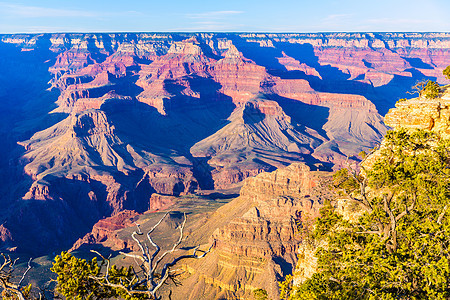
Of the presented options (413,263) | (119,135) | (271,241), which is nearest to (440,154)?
(413,263)

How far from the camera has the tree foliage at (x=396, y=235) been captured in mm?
17781

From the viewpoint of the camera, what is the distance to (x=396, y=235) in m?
20.2

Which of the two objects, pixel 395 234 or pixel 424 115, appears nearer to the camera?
pixel 395 234

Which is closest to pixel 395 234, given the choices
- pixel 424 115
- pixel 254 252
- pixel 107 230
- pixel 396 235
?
pixel 396 235

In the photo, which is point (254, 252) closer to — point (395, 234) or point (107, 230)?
point (395, 234)

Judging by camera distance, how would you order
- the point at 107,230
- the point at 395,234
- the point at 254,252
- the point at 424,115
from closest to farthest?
the point at 395,234 → the point at 424,115 → the point at 254,252 → the point at 107,230

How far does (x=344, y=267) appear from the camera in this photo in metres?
20.8

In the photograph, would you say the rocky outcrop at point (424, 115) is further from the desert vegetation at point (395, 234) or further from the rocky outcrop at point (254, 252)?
the rocky outcrop at point (254, 252)

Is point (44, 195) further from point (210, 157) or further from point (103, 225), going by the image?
point (210, 157)

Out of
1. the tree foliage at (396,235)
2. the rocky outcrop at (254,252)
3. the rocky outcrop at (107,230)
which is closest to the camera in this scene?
the tree foliage at (396,235)

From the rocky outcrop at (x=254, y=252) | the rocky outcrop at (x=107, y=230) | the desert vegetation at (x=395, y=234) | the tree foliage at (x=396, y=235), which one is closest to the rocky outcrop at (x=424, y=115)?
the desert vegetation at (x=395, y=234)

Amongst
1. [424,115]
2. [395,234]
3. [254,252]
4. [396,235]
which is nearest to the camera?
[395,234]

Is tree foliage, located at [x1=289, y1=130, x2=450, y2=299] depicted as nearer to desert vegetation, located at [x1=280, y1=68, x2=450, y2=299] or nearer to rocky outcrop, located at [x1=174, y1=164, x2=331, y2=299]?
desert vegetation, located at [x1=280, y1=68, x2=450, y2=299]

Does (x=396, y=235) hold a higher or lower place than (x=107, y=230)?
higher
